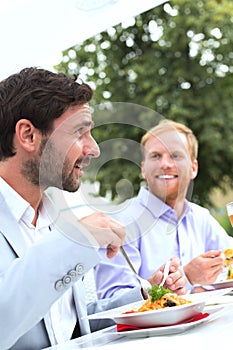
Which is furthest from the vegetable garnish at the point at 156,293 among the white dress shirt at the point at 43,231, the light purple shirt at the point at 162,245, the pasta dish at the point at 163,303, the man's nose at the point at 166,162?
the man's nose at the point at 166,162

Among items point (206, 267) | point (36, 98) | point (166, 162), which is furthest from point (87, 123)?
point (166, 162)

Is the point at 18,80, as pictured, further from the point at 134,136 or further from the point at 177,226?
the point at 134,136

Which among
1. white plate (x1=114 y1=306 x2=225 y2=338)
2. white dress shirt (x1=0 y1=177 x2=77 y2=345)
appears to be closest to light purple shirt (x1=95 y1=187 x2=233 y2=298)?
white dress shirt (x1=0 y1=177 x2=77 y2=345)

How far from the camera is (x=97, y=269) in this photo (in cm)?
237

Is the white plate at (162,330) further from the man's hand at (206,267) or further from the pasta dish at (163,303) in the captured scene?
the man's hand at (206,267)

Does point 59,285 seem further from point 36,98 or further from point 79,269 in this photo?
point 36,98

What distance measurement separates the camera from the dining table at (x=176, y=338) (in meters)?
1.16

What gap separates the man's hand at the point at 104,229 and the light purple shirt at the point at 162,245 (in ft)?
1.85

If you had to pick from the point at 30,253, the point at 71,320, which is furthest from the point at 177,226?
the point at 30,253

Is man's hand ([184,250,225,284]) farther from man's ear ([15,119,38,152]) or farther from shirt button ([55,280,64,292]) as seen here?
shirt button ([55,280,64,292])

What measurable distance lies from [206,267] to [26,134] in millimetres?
727

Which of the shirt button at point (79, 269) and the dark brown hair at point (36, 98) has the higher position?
the dark brown hair at point (36, 98)

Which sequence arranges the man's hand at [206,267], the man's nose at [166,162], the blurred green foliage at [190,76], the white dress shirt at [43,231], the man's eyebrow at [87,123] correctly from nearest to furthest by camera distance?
the man's eyebrow at [87,123] < the white dress shirt at [43,231] < the man's hand at [206,267] < the man's nose at [166,162] < the blurred green foliage at [190,76]

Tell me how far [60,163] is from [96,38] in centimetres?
988
